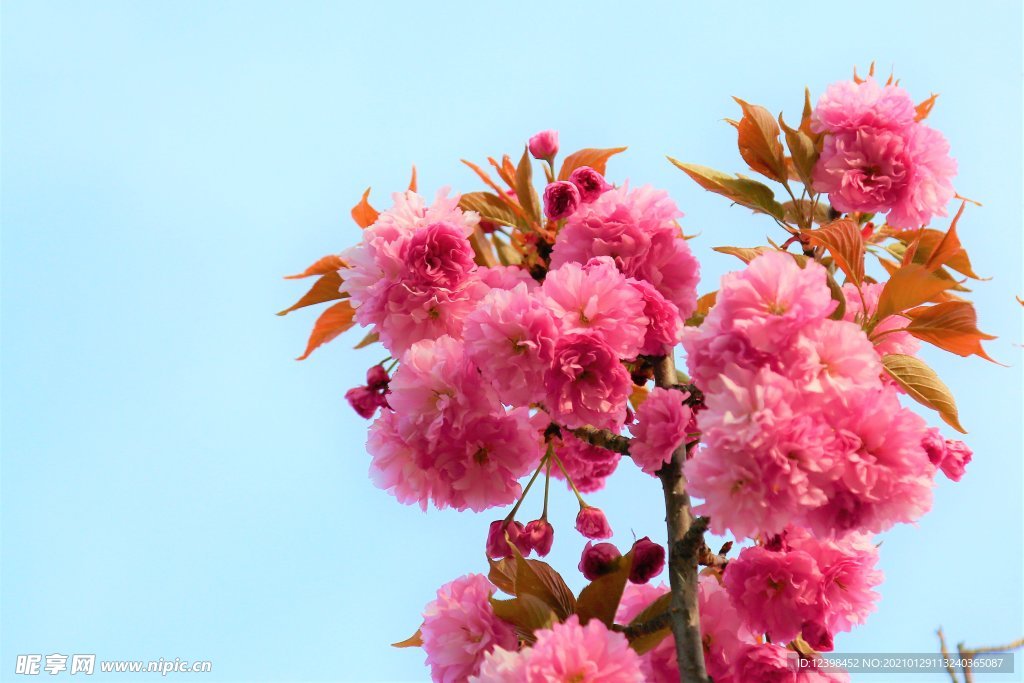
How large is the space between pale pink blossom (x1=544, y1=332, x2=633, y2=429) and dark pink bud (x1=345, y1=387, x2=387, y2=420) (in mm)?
437

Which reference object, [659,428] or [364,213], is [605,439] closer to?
[659,428]

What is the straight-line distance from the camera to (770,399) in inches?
37.5

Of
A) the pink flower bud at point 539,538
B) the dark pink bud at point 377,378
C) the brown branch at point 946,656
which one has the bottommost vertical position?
the brown branch at point 946,656

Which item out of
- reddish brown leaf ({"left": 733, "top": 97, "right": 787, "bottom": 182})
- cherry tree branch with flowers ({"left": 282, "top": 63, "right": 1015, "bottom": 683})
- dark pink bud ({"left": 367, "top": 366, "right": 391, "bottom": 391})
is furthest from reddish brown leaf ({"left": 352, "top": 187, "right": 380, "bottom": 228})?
reddish brown leaf ({"left": 733, "top": 97, "right": 787, "bottom": 182})

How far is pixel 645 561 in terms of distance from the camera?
1347 millimetres

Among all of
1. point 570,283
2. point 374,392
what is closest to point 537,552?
point 374,392

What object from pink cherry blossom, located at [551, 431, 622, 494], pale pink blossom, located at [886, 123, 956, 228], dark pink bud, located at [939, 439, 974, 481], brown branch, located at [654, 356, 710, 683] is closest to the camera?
brown branch, located at [654, 356, 710, 683]

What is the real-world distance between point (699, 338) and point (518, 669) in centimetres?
44

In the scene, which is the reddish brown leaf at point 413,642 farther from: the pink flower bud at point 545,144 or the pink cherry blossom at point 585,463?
the pink flower bud at point 545,144

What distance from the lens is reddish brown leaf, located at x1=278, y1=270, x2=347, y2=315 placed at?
62.7 inches

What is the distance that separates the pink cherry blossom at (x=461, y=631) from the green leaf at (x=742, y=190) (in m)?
0.77

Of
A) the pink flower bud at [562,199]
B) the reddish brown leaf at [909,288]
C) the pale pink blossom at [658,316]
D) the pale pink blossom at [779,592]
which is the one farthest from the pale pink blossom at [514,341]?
the reddish brown leaf at [909,288]

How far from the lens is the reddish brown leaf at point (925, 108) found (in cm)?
170

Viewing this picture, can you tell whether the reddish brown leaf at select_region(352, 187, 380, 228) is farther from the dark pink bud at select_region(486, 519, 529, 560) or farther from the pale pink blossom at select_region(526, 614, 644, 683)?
the pale pink blossom at select_region(526, 614, 644, 683)
